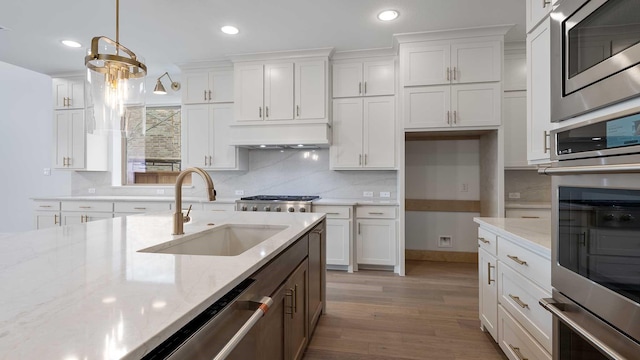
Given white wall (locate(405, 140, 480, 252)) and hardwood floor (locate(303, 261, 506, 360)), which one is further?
white wall (locate(405, 140, 480, 252))

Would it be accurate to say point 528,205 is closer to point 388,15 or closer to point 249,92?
point 388,15

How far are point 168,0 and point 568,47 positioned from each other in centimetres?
Answer: 295

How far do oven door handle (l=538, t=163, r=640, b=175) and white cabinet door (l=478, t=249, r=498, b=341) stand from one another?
106 cm

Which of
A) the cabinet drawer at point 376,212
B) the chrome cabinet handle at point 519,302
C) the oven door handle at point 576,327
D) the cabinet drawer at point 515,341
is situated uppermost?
the cabinet drawer at point 376,212

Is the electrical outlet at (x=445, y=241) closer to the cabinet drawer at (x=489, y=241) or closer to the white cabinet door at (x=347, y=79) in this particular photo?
the cabinet drawer at (x=489, y=241)

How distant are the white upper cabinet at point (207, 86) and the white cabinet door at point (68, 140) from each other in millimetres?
1743

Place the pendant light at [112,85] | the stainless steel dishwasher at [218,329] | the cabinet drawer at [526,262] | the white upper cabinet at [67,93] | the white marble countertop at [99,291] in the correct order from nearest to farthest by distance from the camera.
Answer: the white marble countertop at [99,291] → the stainless steel dishwasher at [218,329] → the cabinet drawer at [526,262] → the pendant light at [112,85] → the white upper cabinet at [67,93]

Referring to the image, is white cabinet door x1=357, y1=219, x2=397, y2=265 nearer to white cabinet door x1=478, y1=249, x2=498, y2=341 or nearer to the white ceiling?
white cabinet door x1=478, y1=249, x2=498, y2=341

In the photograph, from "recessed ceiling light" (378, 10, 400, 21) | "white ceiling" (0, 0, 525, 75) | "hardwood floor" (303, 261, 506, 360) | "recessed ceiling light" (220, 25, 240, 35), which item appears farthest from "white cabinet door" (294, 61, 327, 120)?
"hardwood floor" (303, 261, 506, 360)

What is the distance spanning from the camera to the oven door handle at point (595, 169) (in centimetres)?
81

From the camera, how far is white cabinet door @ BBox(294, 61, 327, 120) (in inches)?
149

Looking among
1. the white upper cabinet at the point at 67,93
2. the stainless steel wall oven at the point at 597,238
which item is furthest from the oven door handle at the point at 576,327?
the white upper cabinet at the point at 67,93

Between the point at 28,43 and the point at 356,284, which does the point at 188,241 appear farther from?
the point at 28,43

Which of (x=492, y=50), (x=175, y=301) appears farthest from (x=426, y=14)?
(x=175, y=301)
